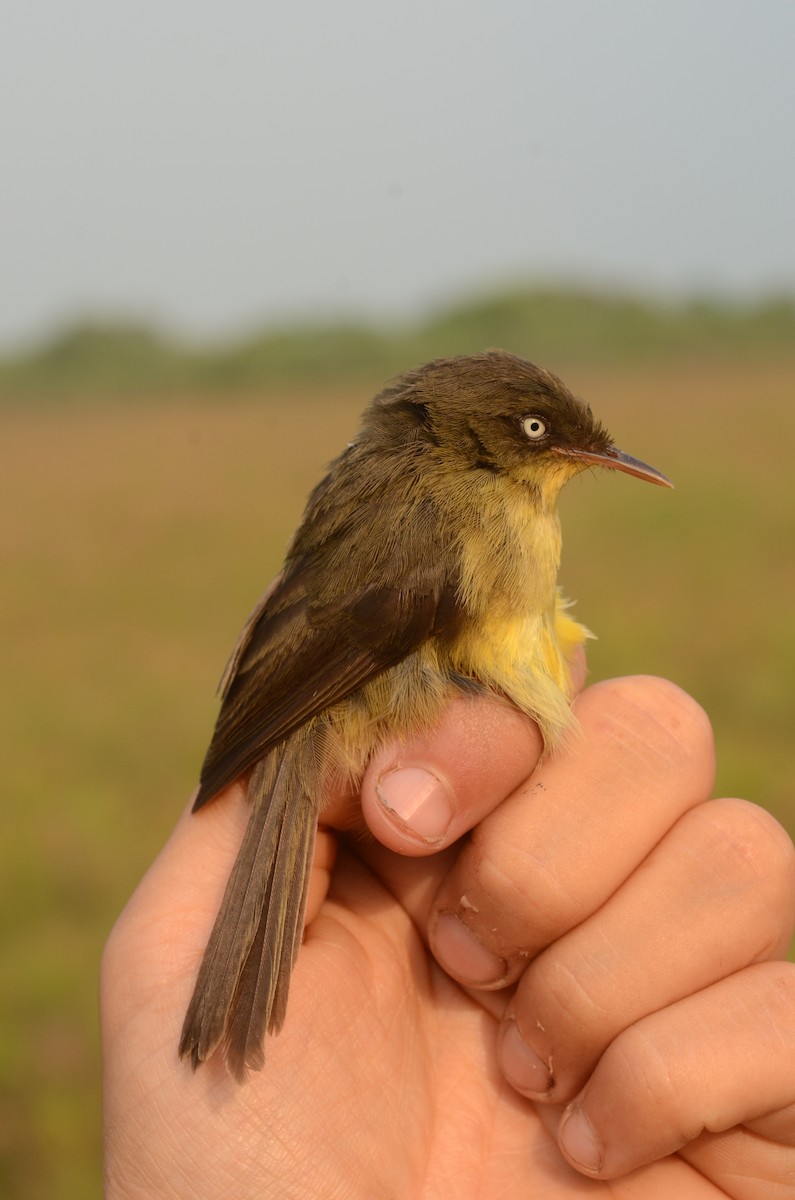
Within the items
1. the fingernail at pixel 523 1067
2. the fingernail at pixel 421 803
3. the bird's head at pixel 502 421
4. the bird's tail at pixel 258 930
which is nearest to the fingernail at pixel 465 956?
the fingernail at pixel 523 1067

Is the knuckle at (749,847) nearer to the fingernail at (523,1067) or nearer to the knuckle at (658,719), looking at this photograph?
the knuckle at (658,719)

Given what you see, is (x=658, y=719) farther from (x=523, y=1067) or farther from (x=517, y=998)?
(x=523, y=1067)

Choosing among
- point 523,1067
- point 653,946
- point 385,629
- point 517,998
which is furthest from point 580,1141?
point 385,629

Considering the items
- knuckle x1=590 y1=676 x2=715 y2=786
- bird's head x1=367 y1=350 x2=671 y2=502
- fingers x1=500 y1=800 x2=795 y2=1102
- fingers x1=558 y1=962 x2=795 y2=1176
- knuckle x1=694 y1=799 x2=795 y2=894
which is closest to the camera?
fingers x1=558 y1=962 x2=795 y2=1176

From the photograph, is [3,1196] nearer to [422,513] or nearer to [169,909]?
[169,909]

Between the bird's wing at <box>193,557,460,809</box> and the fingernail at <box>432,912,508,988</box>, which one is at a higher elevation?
the bird's wing at <box>193,557,460,809</box>

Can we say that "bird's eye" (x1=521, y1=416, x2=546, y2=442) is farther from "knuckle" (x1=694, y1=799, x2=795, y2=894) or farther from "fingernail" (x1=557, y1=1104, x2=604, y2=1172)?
"fingernail" (x1=557, y1=1104, x2=604, y2=1172)

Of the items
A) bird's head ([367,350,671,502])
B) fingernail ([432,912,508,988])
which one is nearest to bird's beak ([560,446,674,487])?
bird's head ([367,350,671,502])
